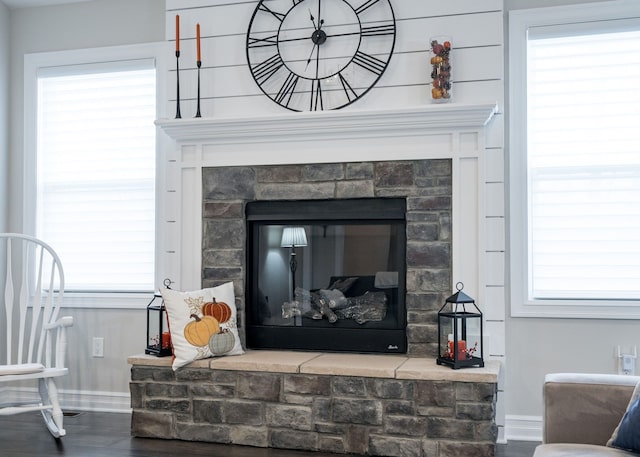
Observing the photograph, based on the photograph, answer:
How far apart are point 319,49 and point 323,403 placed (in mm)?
1847

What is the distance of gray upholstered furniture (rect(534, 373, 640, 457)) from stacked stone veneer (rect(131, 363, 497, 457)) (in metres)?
0.74

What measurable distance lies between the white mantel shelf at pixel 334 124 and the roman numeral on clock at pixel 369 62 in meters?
0.31

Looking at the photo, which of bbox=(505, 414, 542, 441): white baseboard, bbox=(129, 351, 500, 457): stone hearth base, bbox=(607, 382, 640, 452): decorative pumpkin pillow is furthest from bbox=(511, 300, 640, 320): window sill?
bbox=(607, 382, 640, 452): decorative pumpkin pillow

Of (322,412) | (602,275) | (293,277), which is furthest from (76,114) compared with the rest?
(602,275)

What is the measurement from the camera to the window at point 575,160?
3.46 m

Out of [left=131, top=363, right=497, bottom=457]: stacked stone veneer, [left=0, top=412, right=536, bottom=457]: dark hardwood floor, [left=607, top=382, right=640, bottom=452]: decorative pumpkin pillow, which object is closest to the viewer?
[left=607, top=382, right=640, bottom=452]: decorative pumpkin pillow

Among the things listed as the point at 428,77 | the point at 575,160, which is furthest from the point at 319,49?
the point at 575,160

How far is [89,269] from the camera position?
4207 mm

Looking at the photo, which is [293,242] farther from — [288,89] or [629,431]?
[629,431]

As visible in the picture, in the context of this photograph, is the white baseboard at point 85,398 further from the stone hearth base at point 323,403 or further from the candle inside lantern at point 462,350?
the candle inside lantern at point 462,350

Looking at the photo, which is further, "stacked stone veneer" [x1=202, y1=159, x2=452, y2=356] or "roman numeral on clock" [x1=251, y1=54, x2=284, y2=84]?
"roman numeral on clock" [x1=251, y1=54, x2=284, y2=84]

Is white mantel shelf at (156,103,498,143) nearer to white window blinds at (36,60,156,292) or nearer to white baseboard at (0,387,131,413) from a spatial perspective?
white window blinds at (36,60,156,292)

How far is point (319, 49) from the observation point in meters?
3.68

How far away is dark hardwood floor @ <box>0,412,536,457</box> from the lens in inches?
125
